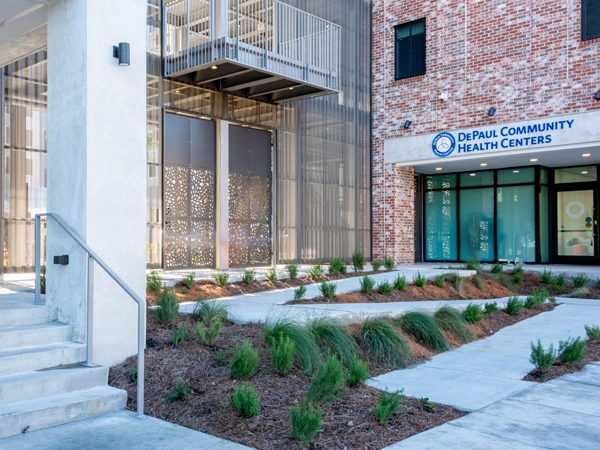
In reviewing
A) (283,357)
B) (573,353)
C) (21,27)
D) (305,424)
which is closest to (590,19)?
(573,353)

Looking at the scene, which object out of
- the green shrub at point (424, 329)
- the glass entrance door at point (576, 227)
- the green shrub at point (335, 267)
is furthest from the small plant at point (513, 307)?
the glass entrance door at point (576, 227)

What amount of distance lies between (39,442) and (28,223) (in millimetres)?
7892

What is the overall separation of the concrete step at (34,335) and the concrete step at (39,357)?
0.21 feet

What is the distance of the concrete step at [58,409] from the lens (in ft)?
13.6

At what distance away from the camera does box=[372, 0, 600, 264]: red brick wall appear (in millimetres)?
15766

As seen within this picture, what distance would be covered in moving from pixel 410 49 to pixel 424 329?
13875 millimetres

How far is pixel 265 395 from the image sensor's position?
15.6 ft

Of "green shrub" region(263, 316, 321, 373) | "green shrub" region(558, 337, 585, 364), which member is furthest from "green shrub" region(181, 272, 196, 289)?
"green shrub" region(558, 337, 585, 364)

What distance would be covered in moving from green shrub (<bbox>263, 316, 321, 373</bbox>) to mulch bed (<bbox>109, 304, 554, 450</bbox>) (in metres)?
0.12

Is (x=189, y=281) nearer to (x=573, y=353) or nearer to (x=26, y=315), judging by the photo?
(x=26, y=315)

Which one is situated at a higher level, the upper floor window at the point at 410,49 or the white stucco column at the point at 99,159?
the upper floor window at the point at 410,49

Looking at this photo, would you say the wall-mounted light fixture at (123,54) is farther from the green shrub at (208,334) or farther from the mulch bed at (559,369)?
the mulch bed at (559,369)

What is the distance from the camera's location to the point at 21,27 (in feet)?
21.4

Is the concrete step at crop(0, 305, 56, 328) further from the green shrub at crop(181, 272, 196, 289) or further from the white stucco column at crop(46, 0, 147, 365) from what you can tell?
the green shrub at crop(181, 272, 196, 289)
